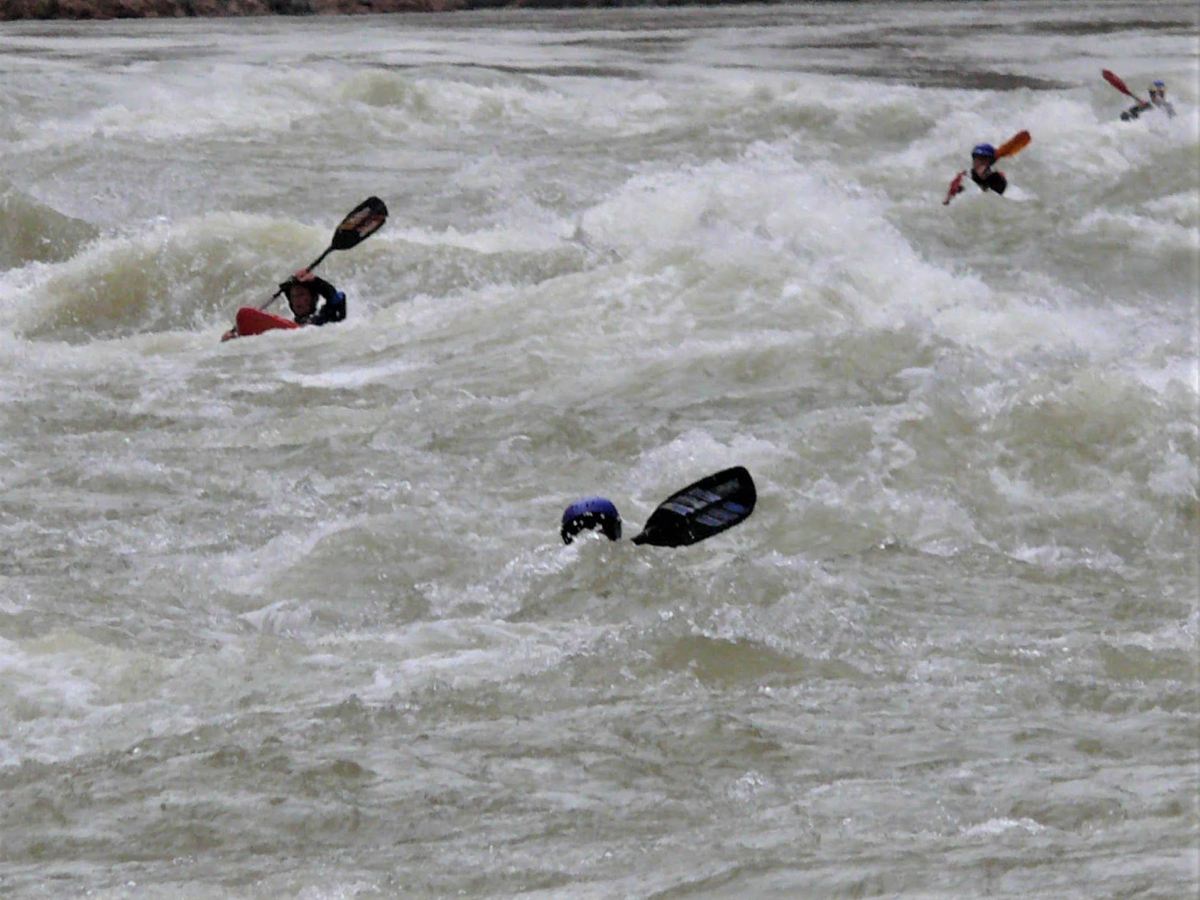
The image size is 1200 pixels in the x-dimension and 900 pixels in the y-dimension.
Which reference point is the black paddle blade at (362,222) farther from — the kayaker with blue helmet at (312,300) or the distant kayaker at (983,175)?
the distant kayaker at (983,175)

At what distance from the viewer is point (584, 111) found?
15.5 m

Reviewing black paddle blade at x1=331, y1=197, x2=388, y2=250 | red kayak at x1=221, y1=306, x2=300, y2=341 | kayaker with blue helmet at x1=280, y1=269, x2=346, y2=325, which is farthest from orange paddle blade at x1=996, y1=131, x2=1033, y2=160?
red kayak at x1=221, y1=306, x2=300, y2=341

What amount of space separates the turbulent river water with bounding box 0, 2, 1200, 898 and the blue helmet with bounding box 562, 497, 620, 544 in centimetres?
9

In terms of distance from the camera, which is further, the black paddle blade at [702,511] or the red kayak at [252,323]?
the red kayak at [252,323]

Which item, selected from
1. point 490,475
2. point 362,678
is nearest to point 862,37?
point 490,475

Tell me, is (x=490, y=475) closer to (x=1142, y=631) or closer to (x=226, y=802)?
(x=1142, y=631)

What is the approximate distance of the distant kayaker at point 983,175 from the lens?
11.2m

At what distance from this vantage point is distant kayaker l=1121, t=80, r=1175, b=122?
1427 centimetres

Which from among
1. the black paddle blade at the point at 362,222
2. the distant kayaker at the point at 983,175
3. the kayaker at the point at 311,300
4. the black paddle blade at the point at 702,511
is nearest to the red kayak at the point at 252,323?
the kayaker at the point at 311,300

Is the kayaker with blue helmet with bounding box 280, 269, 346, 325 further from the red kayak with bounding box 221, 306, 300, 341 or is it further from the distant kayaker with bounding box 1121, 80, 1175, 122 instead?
the distant kayaker with bounding box 1121, 80, 1175, 122

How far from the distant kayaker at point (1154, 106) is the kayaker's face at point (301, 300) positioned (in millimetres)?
8144

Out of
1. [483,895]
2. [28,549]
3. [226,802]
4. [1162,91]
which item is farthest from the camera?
[1162,91]

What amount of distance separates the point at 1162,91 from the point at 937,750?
461 inches

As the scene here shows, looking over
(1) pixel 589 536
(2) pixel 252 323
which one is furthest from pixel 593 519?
(2) pixel 252 323
